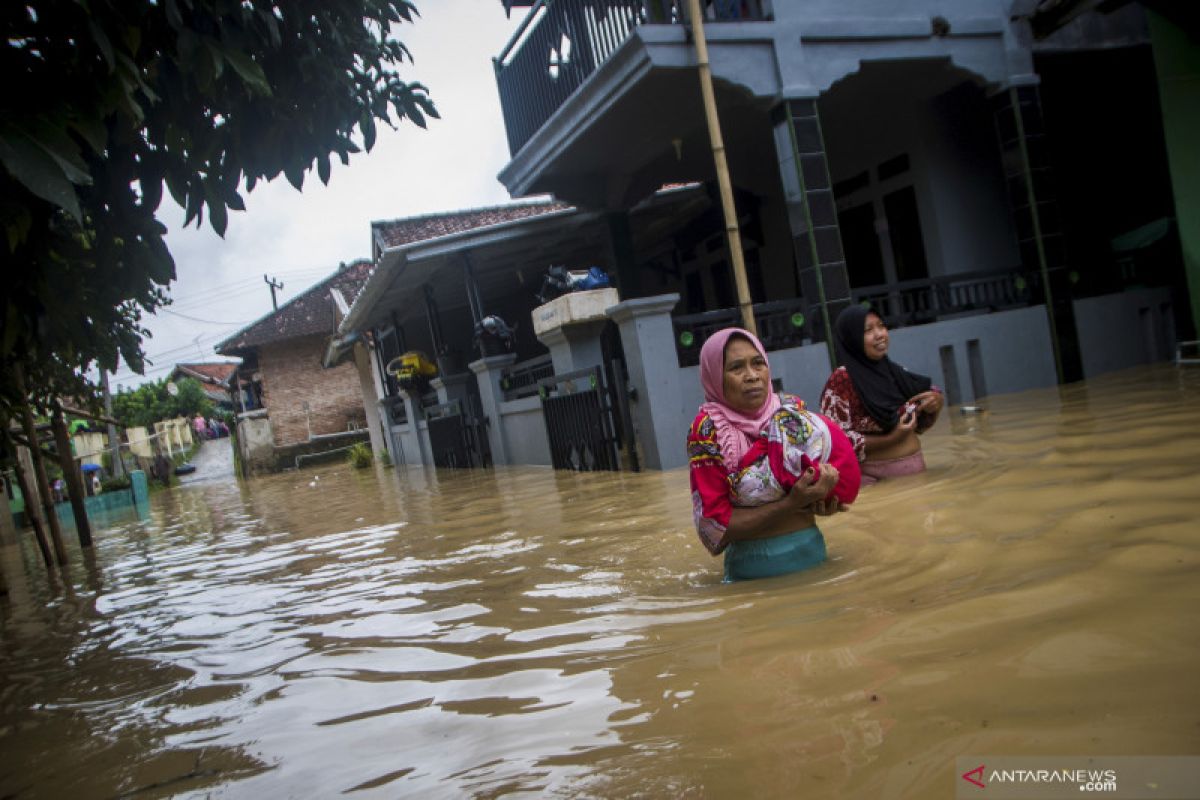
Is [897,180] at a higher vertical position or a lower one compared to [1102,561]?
higher

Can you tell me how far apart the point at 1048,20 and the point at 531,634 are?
1058 centimetres

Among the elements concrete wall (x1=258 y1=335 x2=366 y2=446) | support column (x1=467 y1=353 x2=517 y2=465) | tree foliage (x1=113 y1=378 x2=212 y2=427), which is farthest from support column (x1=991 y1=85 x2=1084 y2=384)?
tree foliage (x1=113 y1=378 x2=212 y2=427)

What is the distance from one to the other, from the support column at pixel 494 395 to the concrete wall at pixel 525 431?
0.33 ft

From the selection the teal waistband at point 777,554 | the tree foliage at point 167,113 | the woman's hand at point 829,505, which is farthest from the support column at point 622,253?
the woman's hand at point 829,505

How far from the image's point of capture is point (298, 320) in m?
36.8

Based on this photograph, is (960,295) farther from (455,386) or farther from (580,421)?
(455,386)

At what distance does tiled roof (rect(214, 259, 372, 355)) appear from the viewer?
35594mm

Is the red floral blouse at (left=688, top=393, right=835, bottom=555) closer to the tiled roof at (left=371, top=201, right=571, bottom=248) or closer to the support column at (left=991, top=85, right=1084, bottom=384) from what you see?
the support column at (left=991, top=85, right=1084, bottom=384)

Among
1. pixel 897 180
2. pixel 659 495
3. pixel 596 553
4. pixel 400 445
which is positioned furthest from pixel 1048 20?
pixel 400 445

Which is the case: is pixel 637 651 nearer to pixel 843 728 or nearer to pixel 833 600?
pixel 833 600

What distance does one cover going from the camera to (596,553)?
5.39m

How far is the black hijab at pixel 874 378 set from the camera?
565 centimetres

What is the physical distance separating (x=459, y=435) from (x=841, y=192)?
25.5 feet

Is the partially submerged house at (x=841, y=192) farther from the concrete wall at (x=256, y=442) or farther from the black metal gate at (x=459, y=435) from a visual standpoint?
the concrete wall at (x=256, y=442)
